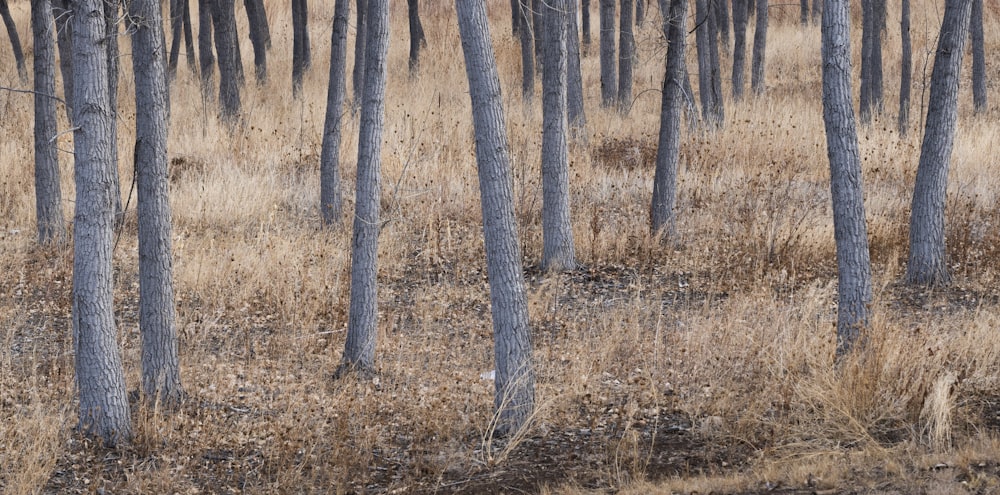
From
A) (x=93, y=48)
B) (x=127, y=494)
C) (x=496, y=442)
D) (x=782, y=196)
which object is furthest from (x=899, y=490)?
(x=782, y=196)

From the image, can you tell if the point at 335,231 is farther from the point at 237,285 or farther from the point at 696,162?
the point at 696,162

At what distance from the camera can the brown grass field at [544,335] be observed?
18.0 feet

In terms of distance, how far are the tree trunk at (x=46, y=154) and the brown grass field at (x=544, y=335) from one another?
0.36 m

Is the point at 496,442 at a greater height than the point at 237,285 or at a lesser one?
lesser

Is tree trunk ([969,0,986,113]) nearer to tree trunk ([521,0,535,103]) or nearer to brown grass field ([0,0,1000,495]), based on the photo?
brown grass field ([0,0,1000,495])

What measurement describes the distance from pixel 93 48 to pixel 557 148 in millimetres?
5098

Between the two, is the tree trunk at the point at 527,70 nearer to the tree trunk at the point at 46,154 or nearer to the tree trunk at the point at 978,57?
the tree trunk at the point at 46,154

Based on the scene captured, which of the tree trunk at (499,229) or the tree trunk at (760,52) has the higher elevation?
the tree trunk at (760,52)

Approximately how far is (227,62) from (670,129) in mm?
9083

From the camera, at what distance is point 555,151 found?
952cm

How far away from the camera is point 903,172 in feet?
42.7

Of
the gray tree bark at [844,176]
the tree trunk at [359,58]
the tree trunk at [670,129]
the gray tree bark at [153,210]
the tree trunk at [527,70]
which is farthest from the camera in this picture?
the tree trunk at [527,70]

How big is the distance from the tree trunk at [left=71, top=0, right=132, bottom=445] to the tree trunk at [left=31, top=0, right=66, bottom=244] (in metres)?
5.30

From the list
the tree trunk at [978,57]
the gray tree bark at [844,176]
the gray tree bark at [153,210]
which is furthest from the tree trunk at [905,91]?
the gray tree bark at [153,210]
